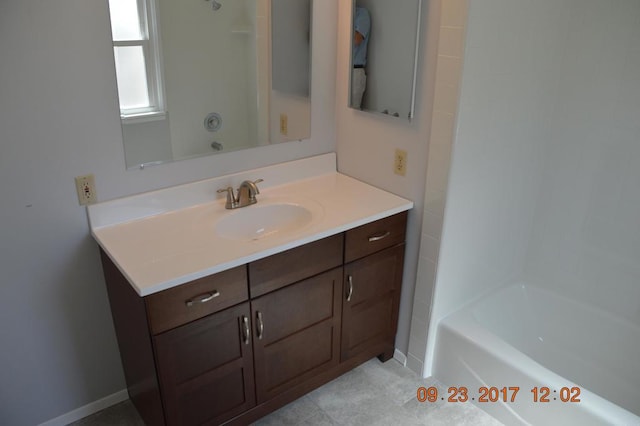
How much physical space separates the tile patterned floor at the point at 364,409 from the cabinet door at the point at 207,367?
0.33m

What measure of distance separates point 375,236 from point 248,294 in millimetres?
612

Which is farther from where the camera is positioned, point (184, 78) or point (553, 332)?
point (553, 332)

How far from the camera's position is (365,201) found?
2.20 meters

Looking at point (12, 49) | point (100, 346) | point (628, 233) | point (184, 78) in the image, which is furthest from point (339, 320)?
point (12, 49)

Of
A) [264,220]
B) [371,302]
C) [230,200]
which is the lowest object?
[371,302]

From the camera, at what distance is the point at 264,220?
7.16ft

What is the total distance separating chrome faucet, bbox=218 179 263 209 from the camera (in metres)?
2.09

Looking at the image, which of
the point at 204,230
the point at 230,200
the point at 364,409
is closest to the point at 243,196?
the point at 230,200

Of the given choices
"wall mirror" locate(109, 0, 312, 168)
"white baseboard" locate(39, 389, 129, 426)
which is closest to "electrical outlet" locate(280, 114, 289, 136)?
"wall mirror" locate(109, 0, 312, 168)

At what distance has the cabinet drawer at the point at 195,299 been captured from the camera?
1.60m

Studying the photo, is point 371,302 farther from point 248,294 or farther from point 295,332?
point 248,294

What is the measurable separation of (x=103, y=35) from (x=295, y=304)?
1150 mm

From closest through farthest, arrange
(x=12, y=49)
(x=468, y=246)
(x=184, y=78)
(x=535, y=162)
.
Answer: (x=12, y=49) < (x=184, y=78) < (x=468, y=246) < (x=535, y=162)

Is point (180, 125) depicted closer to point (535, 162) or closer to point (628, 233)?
point (535, 162)
